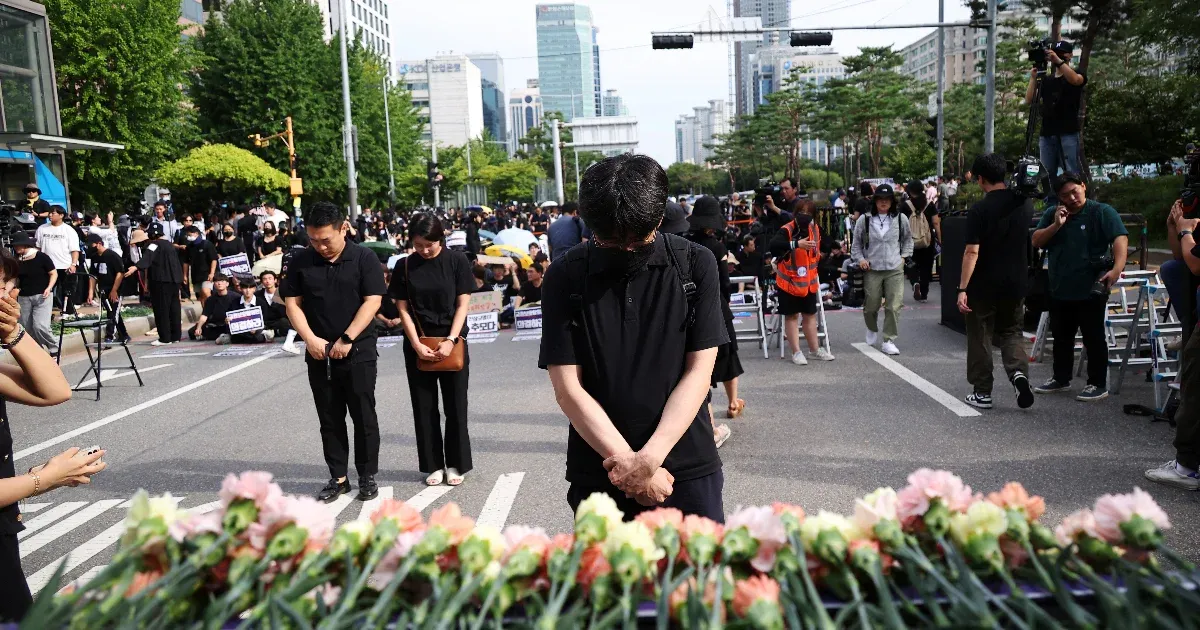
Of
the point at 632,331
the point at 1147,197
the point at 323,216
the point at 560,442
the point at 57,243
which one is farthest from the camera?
the point at 1147,197

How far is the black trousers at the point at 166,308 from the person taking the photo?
593 inches

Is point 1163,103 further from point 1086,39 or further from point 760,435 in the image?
point 760,435

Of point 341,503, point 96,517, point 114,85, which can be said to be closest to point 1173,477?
point 341,503

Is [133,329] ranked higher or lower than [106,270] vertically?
lower

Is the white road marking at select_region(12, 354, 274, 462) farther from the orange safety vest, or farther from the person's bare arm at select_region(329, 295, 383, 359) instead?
the orange safety vest

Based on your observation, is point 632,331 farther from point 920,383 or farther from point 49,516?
point 920,383

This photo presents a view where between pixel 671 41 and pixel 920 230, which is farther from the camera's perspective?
pixel 671 41

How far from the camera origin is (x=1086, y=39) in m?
35.2

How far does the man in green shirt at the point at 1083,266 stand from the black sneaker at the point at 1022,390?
2.32 feet

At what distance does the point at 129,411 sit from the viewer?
952 cm

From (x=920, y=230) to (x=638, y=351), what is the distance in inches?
510

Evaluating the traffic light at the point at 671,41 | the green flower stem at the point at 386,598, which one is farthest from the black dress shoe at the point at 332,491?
the traffic light at the point at 671,41

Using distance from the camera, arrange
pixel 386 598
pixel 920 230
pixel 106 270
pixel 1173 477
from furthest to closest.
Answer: pixel 106 270 → pixel 920 230 → pixel 1173 477 → pixel 386 598

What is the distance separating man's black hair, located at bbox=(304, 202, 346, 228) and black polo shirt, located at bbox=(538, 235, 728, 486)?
10.9 ft
